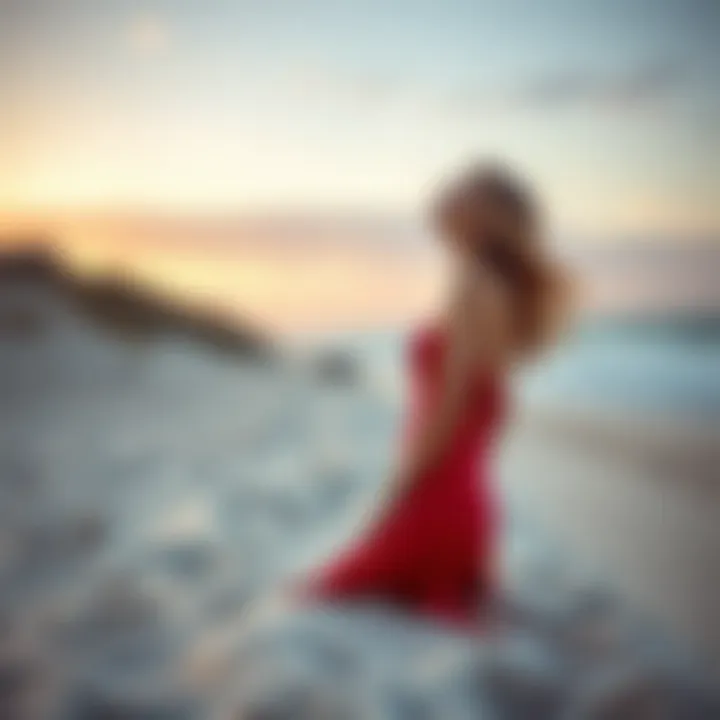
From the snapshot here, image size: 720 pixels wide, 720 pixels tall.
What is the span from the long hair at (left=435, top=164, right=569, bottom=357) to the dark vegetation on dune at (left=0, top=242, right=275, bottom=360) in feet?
0.96

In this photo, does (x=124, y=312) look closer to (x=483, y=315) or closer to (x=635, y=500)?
(x=483, y=315)

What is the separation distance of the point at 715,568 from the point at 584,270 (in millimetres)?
399

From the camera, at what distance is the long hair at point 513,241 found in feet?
4.76

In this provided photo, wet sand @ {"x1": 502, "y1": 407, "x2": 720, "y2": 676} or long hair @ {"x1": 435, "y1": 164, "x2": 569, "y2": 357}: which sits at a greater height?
long hair @ {"x1": 435, "y1": 164, "x2": 569, "y2": 357}

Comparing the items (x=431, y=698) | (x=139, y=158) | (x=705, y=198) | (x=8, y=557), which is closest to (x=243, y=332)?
(x=139, y=158)

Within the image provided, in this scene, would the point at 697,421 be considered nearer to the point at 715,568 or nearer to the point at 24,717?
the point at 715,568

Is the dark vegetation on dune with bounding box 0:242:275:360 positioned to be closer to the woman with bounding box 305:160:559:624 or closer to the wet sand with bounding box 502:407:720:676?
the woman with bounding box 305:160:559:624

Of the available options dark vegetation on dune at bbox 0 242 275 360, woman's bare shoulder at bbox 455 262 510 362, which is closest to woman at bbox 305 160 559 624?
woman's bare shoulder at bbox 455 262 510 362

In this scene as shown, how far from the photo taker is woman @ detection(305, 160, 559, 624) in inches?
57.2

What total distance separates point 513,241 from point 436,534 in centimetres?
36

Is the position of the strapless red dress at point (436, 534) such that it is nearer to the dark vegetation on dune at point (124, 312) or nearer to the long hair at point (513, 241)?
the long hair at point (513, 241)

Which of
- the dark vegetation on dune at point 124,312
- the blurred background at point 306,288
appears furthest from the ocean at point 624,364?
the dark vegetation on dune at point 124,312

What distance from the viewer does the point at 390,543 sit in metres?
1.47

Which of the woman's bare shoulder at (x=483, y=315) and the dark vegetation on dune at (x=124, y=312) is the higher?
the dark vegetation on dune at (x=124, y=312)
